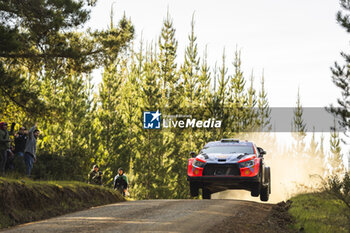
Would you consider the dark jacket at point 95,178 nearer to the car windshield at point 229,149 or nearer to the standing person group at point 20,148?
the standing person group at point 20,148

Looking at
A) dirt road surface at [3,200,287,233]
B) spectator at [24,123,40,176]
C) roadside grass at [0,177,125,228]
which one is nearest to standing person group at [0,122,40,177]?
spectator at [24,123,40,176]

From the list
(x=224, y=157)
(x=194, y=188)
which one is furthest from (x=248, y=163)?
(x=194, y=188)

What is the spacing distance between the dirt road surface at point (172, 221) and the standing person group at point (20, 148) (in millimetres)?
4692

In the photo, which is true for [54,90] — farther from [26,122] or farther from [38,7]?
[38,7]

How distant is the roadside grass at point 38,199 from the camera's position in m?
11.8

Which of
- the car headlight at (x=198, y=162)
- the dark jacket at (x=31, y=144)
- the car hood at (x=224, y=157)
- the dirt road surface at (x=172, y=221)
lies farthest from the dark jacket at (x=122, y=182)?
the dirt road surface at (x=172, y=221)

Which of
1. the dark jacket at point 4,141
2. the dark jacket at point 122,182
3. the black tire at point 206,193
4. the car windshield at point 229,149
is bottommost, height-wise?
the dark jacket at point 122,182

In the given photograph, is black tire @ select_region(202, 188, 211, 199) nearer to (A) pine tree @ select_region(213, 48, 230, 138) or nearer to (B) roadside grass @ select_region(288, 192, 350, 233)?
(B) roadside grass @ select_region(288, 192, 350, 233)

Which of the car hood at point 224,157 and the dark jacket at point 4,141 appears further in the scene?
the dark jacket at point 4,141

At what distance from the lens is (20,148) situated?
1670 cm

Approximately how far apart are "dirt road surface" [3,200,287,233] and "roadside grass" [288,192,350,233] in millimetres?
631

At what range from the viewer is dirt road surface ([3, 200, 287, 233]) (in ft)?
29.8

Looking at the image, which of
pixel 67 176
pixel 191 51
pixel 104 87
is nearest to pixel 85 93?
pixel 104 87

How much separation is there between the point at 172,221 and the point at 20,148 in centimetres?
901
